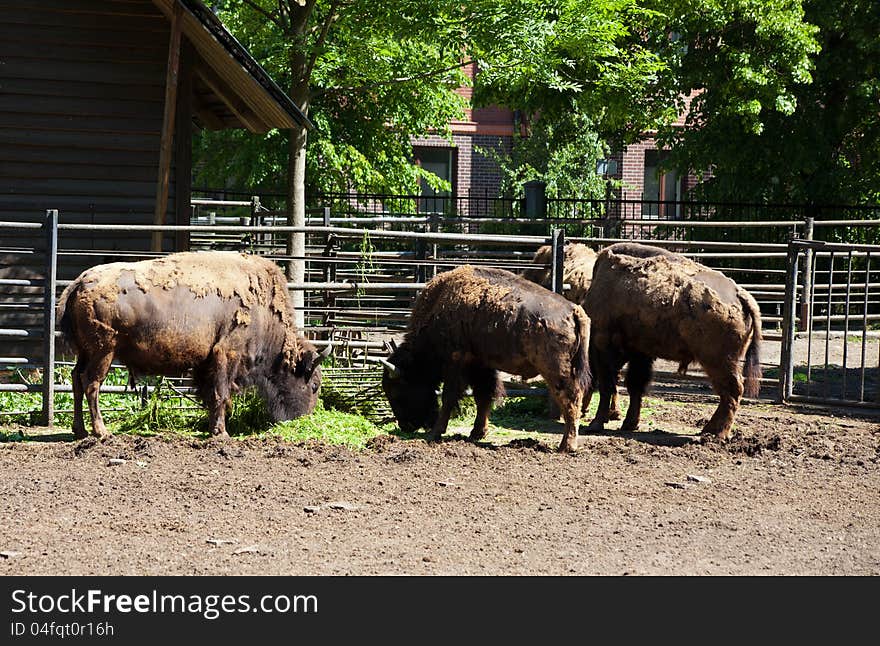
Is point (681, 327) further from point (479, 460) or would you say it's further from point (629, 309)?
point (479, 460)

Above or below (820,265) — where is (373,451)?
below

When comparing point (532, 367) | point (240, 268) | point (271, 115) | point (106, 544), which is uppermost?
point (271, 115)

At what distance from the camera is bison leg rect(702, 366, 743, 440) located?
9.69 meters

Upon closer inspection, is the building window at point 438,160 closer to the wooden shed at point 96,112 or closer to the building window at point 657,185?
the building window at point 657,185

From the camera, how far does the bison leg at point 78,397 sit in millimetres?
8914

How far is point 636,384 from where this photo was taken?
1036 cm

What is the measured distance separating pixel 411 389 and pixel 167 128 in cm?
414

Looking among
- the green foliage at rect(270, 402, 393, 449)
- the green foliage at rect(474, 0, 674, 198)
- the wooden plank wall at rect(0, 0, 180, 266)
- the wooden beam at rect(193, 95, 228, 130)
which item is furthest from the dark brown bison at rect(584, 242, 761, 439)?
the wooden beam at rect(193, 95, 228, 130)

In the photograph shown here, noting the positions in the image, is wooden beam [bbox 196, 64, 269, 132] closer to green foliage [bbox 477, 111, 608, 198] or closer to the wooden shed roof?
the wooden shed roof

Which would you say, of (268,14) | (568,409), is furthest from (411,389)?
(268,14)

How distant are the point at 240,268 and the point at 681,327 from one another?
3684mm

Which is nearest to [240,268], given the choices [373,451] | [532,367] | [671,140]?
[373,451]

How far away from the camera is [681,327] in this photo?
9703mm

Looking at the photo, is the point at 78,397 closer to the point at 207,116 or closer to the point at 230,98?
the point at 230,98
